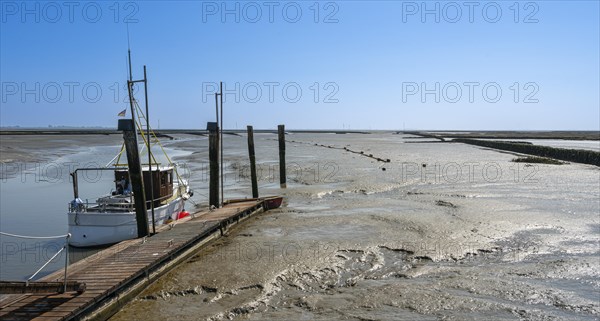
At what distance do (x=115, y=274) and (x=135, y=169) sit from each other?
13.4 feet

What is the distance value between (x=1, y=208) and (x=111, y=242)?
31.4ft

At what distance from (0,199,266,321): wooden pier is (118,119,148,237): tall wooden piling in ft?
1.92

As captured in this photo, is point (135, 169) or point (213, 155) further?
point (213, 155)

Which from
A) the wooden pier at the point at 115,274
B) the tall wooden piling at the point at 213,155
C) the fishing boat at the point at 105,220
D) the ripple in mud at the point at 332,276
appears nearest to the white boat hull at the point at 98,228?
the fishing boat at the point at 105,220

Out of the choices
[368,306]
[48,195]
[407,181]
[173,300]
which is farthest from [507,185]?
[48,195]

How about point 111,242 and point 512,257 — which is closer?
point 512,257

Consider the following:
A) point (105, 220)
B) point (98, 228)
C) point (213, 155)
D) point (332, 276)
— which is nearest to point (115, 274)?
point (332, 276)

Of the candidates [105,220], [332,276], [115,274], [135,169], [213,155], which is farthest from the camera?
[213,155]

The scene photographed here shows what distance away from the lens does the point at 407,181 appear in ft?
96.9

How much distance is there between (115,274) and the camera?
9.70 meters

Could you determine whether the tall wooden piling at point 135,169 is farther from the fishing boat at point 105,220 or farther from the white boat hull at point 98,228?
the white boat hull at point 98,228

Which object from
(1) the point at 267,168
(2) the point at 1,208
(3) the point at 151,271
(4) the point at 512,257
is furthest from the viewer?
(1) the point at 267,168

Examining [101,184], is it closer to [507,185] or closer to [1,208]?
[1,208]

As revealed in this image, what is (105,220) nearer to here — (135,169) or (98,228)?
(98,228)
